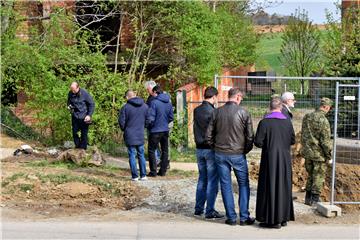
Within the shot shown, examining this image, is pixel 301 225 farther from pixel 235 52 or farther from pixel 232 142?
pixel 235 52

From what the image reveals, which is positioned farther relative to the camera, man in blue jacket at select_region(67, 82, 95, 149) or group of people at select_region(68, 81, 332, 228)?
man in blue jacket at select_region(67, 82, 95, 149)

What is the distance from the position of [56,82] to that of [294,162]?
6726 mm

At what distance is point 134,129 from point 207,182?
2.70 meters

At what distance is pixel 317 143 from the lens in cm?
952

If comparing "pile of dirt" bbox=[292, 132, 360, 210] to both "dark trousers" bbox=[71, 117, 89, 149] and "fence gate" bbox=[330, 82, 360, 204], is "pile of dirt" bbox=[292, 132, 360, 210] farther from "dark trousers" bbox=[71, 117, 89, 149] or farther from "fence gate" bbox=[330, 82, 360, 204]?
"dark trousers" bbox=[71, 117, 89, 149]

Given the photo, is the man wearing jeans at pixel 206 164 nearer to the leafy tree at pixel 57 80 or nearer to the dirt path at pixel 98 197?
the dirt path at pixel 98 197

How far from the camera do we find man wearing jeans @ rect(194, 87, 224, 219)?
8.83 meters

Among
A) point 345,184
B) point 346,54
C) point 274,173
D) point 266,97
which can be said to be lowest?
point 345,184

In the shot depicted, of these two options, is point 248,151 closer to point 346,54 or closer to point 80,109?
point 80,109

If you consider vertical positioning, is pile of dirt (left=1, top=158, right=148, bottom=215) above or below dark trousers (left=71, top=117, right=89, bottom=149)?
below

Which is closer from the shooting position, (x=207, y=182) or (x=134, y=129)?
(x=207, y=182)

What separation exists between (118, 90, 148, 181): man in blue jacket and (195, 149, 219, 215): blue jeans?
8.00ft

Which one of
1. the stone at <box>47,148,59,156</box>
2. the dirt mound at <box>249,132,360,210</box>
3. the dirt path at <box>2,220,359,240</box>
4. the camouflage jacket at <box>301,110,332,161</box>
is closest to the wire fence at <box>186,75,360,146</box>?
the dirt mound at <box>249,132,360,210</box>

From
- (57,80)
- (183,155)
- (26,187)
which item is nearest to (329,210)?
(26,187)
